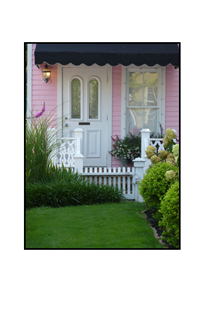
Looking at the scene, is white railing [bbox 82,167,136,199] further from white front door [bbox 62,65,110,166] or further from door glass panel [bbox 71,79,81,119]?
door glass panel [bbox 71,79,81,119]

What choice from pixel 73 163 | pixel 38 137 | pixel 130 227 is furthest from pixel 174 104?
pixel 130 227

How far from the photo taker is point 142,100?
745 centimetres

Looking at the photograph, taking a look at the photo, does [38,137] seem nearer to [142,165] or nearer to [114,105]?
[142,165]

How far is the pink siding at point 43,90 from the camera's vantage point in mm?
7258

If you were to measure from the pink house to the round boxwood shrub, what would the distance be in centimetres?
290

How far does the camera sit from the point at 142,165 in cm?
587

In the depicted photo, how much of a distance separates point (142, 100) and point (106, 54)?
5.12ft

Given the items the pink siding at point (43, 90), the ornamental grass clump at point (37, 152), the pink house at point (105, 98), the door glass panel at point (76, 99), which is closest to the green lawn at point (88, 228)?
the ornamental grass clump at point (37, 152)

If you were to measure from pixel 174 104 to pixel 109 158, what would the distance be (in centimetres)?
179

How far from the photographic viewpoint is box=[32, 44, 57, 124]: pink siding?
7.26 metres

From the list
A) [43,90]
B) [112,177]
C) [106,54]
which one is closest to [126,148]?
[112,177]

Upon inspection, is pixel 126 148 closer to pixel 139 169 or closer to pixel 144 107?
pixel 144 107

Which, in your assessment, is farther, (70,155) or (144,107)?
(144,107)

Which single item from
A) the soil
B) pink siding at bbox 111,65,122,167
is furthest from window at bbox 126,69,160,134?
the soil
